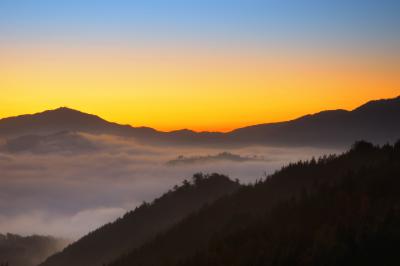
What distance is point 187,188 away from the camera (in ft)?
230

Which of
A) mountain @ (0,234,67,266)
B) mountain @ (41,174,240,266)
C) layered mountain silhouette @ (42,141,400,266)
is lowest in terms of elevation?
mountain @ (0,234,67,266)

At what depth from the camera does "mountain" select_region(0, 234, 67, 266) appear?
417ft

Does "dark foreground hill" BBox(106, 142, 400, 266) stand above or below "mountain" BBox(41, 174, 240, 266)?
above

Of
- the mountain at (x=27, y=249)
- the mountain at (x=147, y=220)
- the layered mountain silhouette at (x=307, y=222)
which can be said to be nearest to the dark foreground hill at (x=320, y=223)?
the layered mountain silhouette at (x=307, y=222)

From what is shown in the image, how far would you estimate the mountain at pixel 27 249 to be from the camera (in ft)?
417

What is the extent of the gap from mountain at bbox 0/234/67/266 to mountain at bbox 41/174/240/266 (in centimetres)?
5331

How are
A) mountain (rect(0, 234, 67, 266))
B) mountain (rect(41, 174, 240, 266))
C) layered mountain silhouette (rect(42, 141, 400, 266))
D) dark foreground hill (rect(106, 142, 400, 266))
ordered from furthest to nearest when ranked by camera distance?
mountain (rect(0, 234, 67, 266)) < mountain (rect(41, 174, 240, 266)) < layered mountain silhouette (rect(42, 141, 400, 266)) < dark foreground hill (rect(106, 142, 400, 266))

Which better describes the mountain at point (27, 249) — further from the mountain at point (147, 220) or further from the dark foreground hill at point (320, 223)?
the dark foreground hill at point (320, 223)

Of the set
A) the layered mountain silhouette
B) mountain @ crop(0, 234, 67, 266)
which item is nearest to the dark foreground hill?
the layered mountain silhouette

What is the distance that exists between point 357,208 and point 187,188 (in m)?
46.8

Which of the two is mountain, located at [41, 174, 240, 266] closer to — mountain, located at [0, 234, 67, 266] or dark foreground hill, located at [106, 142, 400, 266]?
dark foreground hill, located at [106, 142, 400, 266]

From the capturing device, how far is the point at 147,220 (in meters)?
69.7

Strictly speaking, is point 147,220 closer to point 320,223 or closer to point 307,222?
point 307,222

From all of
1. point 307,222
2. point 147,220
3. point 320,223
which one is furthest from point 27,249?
point 320,223
